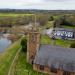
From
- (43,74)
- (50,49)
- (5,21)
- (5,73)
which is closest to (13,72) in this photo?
(5,73)

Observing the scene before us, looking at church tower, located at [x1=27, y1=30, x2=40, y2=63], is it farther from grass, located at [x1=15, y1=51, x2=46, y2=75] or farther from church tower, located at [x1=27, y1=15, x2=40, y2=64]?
grass, located at [x1=15, y1=51, x2=46, y2=75]

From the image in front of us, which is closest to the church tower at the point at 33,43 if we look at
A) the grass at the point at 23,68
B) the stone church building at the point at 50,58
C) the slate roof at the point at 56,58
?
the stone church building at the point at 50,58

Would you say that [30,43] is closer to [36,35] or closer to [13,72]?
[36,35]

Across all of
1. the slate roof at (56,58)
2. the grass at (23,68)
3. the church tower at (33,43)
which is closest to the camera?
the slate roof at (56,58)

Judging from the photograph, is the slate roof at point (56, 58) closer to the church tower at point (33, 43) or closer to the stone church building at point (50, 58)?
the stone church building at point (50, 58)

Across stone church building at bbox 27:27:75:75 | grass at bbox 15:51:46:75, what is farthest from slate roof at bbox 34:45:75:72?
grass at bbox 15:51:46:75

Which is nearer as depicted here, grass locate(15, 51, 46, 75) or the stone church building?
the stone church building

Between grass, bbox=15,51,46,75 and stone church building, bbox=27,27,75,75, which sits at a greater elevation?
stone church building, bbox=27,27,75,75

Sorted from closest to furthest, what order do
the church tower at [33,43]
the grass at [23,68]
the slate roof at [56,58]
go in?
the slate roof at [56,58], the grass at [23,68], the church tower at [33,43]
